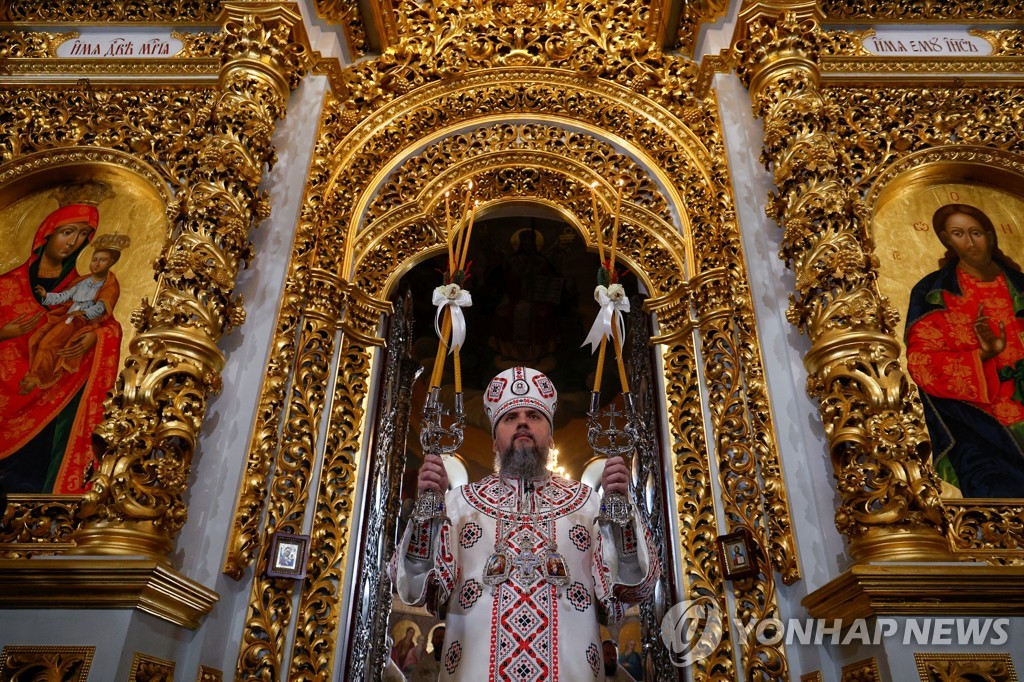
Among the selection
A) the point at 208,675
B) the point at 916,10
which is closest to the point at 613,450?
the point at 208,675

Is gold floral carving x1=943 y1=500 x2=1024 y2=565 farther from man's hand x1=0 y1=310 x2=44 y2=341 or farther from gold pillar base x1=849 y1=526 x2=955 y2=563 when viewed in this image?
man's hand x1=0 y1=310 x2=44 y2=341

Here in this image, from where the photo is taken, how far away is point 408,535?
3.96 meters

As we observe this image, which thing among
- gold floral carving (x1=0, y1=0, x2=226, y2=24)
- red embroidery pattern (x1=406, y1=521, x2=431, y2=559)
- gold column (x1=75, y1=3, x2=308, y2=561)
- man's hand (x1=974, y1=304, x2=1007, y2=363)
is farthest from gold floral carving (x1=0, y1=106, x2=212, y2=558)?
man's hand (x1=974, y1=304, x2=1007, y2=363)

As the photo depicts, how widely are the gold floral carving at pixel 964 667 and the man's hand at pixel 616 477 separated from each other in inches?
55.8

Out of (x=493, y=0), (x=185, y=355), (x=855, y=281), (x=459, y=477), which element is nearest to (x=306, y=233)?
(x=185, y=355)

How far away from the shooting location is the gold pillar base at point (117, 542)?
3326 mm

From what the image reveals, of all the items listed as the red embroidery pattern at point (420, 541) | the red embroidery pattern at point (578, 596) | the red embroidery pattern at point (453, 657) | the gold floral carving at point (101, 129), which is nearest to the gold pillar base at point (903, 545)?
the red embroidery pattern at point (578, 596)

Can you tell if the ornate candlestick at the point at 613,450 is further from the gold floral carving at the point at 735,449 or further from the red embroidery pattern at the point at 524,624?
the gold floral carving at the point at 735,449

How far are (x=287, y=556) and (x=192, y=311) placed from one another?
Result: 4.55 feet

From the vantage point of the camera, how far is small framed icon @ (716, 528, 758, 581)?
155 inches

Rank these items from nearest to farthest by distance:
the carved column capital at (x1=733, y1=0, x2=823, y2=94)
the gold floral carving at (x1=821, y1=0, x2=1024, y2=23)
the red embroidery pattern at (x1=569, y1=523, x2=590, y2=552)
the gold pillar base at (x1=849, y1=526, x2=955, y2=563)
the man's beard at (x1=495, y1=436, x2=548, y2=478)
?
the gold pillar base at (x1=849, y1=526, x2=955, y2=563)
the red embroidery pattern at (x1=569, y1=523, x2=590, y2=552)
the man's beard at (x1=495, y1=436, x2=548, y2=478)
the carved column capital at (x1=733, y1=0, x2=823, y2=94)
the gold floral carving at (x1=821, y1=0, x2=1024, y2=23)

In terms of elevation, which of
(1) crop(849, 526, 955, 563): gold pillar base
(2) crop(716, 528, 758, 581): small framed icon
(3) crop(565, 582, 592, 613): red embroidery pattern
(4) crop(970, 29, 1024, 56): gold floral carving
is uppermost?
(4) crop(970, 29, 1024, 56): gold floral carving

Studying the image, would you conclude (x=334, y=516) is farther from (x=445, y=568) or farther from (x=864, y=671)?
(x=864, y=671)

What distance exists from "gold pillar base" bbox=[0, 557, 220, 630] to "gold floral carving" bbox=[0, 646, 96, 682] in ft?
0.56
